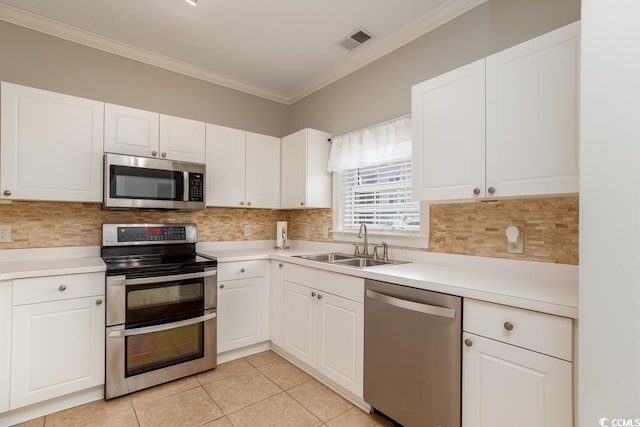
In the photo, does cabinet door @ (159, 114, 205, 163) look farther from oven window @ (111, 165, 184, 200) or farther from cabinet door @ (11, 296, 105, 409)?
cabinet door @ (11, 296, 105, 409)

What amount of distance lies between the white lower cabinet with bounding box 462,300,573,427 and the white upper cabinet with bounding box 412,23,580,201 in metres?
0.60

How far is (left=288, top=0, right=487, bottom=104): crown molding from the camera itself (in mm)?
2066

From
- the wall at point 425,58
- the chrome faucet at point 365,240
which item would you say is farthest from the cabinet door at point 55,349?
the wall at point 425,58

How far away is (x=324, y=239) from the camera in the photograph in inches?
124

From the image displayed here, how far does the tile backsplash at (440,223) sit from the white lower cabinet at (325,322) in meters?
0.72

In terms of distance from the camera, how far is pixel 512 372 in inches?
49.8

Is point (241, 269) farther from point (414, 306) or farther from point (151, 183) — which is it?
point (414, 306)

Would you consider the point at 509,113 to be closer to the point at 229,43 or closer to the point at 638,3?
the point at 638,3

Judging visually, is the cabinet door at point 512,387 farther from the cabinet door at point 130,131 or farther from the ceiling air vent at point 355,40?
the cabinet door at point 130,131

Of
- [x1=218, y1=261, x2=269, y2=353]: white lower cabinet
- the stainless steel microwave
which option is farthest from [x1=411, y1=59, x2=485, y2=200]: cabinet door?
the stainless steel microwave

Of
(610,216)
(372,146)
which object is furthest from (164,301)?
(610,216)

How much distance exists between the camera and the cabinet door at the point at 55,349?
181 cm

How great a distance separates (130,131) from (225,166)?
804mm

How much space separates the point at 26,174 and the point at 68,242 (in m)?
0.59
